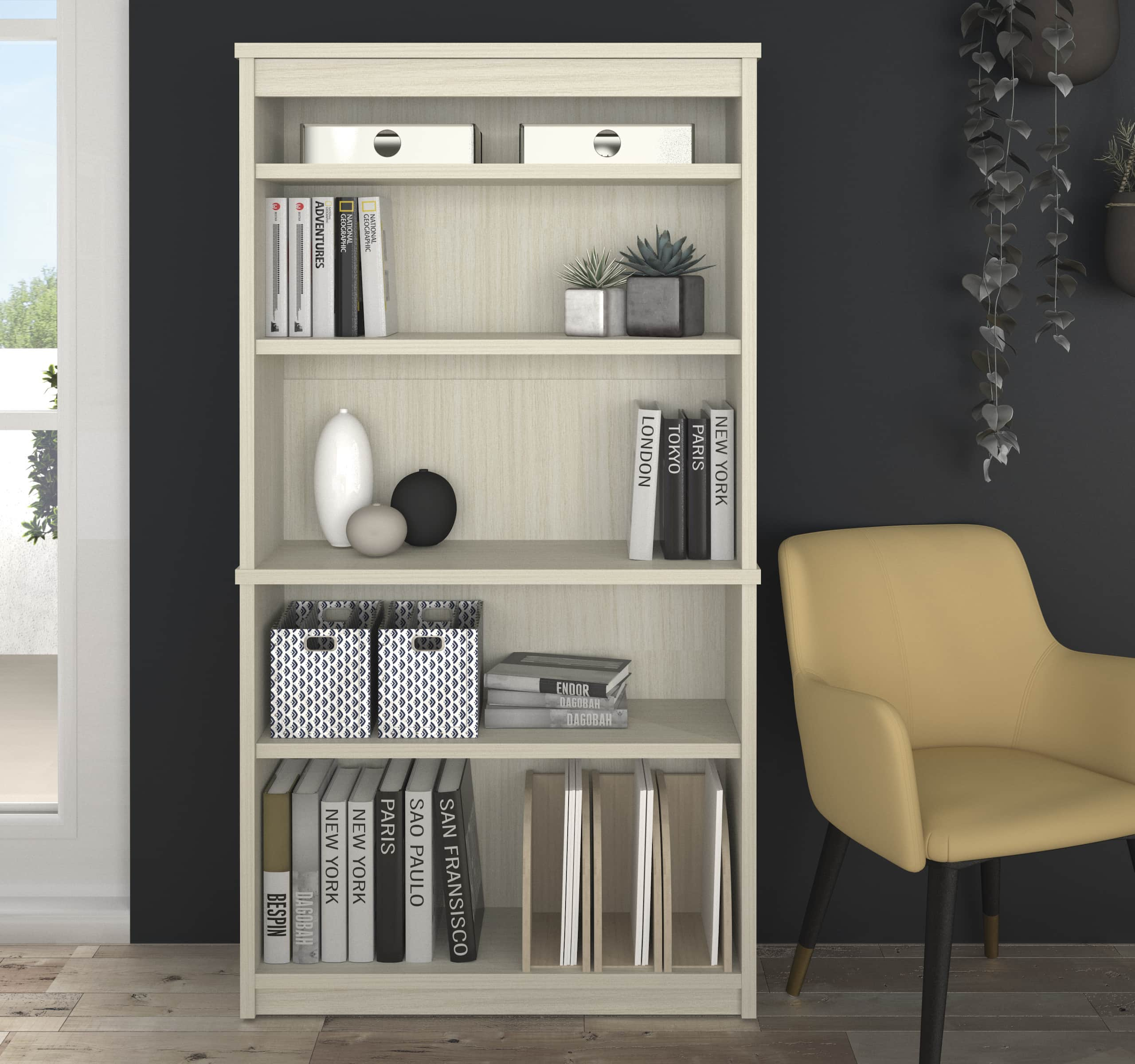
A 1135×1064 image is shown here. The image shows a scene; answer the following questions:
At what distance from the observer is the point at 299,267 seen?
231 cm

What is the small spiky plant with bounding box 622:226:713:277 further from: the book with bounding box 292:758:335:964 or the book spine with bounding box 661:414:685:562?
the book with bounding box 292:758:335:964

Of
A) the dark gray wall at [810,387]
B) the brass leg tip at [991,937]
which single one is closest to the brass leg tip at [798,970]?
the dark gray wall at [810,387]

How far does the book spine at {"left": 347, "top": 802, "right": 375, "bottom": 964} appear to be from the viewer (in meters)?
2.36

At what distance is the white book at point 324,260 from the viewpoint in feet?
7.57

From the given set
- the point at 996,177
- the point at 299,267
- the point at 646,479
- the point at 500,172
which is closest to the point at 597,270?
the point at 500,172

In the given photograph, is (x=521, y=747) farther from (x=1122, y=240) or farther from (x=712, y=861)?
(x=1122, y=240)

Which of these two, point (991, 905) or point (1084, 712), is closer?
point (1084, 712)

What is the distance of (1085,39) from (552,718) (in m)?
1.78

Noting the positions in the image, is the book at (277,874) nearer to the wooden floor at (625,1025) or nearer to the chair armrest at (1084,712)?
the wooden floor at (625,1025)

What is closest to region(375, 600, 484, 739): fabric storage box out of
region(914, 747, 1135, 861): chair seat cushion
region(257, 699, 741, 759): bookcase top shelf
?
region(257, 699, 741, 759): bookcase top shelf

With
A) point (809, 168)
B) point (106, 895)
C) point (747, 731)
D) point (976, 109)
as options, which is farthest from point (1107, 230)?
point (106, 895)

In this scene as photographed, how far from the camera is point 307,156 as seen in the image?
2303 mm

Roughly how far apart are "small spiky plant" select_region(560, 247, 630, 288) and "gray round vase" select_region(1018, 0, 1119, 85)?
94cm

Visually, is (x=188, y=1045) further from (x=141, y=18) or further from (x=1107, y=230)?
(x=1107, y=230)
